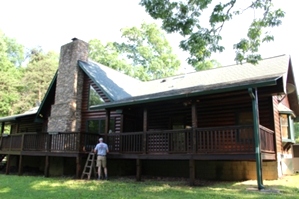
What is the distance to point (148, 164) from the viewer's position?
51.7ft

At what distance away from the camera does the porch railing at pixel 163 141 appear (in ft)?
33.4

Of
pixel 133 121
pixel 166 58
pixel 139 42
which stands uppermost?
pixel 139 42

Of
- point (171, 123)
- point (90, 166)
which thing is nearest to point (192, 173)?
point (171, 123)

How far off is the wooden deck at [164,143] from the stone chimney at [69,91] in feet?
7.15

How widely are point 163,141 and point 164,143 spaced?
10cm

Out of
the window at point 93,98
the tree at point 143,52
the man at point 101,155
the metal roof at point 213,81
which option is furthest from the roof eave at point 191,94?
the tree at point 143,52

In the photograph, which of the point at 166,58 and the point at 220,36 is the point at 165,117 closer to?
the point at 220,36

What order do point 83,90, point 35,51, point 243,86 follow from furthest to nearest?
1. point 35,51
2. point 83,90
3. point 243,86

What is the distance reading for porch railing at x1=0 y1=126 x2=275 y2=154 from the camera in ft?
33.4

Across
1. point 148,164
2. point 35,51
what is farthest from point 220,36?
point 35,51

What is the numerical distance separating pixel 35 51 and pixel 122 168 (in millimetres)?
39088

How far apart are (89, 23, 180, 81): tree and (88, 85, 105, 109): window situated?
66.7 ft

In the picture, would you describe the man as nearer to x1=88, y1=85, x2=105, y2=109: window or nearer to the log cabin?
the log cabin

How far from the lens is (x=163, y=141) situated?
1186 cm
